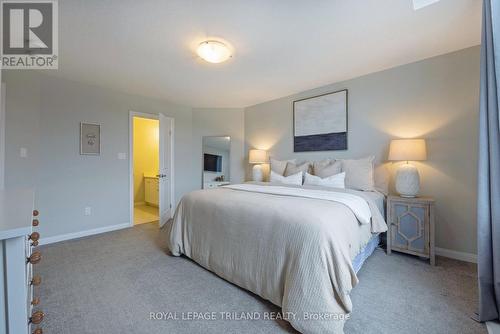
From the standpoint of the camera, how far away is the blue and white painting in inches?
124

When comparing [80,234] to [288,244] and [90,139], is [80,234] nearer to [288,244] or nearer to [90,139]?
[90,139]

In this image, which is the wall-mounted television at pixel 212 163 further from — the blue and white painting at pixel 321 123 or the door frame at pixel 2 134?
the door frame at pixel 2 134

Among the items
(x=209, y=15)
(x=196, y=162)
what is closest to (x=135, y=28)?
(x=209, y=15)

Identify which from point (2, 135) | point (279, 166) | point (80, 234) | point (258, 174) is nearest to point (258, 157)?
point (258, 174)

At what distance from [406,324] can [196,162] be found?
4.03m

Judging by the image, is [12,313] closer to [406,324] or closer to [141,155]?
[406,324]

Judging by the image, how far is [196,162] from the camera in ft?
15.0

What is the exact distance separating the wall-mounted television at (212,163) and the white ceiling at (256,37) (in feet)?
5.97

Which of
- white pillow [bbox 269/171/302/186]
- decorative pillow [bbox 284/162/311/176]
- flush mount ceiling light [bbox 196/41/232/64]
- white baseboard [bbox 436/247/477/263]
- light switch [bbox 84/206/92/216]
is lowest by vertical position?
white baseboard [bbox 436/247/477/263]

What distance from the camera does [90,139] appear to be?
3.22 meters

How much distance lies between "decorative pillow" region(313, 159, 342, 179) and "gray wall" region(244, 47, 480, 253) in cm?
36

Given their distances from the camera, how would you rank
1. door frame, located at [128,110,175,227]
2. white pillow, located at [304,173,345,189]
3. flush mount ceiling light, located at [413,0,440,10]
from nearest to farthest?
flush mount ceiling light, located at [413,0,440,10], white pillow, located at [304,173,345,189], door frame, located at [128,110,175,227]

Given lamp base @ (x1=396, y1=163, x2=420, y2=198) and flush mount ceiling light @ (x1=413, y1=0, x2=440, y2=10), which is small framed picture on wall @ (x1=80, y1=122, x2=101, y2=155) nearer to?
flush mount ceiling light @ (x1=413, y1=0, x2=440, y2=10)

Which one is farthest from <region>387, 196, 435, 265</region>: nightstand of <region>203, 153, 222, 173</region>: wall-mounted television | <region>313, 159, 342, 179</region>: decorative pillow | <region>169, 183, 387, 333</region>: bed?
<region>203, 153, 222, 173</region>: wall-mounted television
